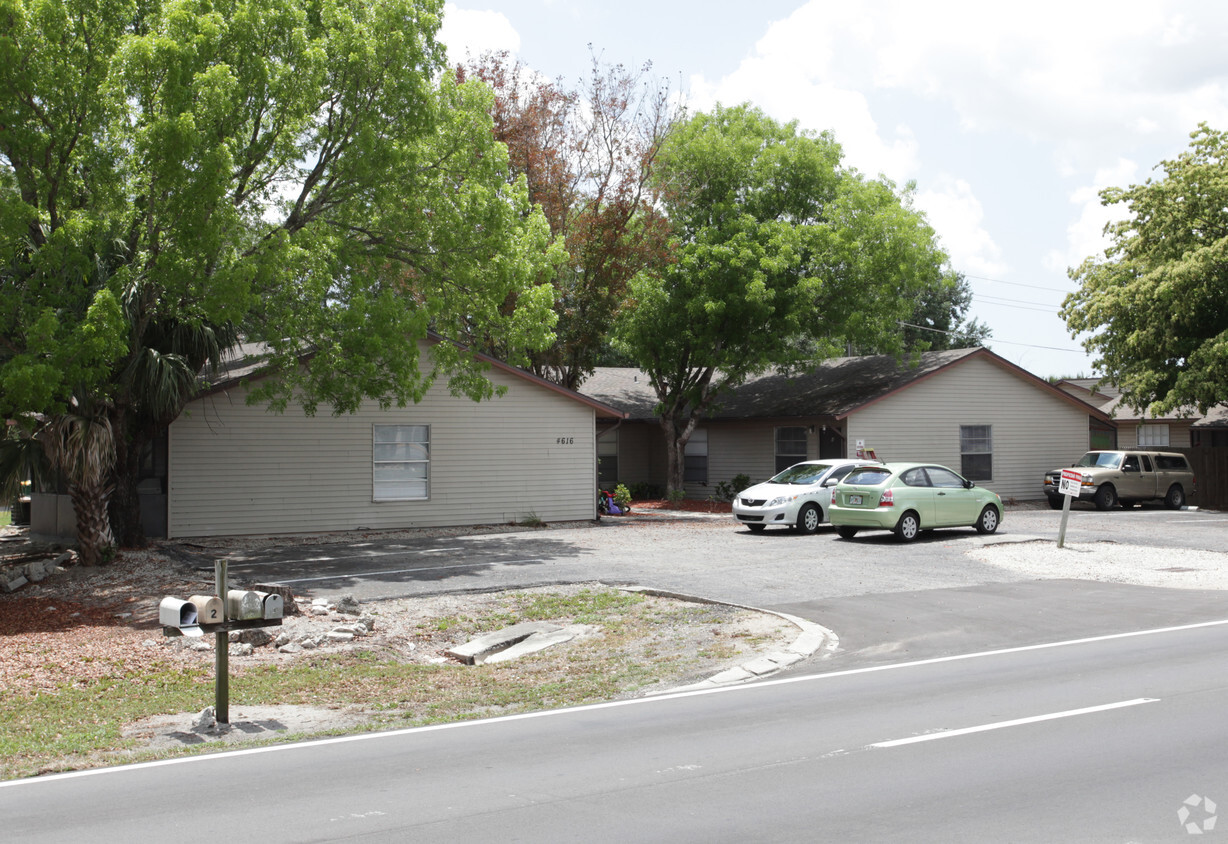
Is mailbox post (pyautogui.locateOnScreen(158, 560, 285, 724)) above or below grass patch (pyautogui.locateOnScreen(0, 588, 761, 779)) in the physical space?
above

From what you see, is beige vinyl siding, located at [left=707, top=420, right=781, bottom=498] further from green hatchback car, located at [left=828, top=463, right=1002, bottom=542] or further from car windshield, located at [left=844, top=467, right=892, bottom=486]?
car windshield, located at [left=844, top=467, right=892, bottom=486]

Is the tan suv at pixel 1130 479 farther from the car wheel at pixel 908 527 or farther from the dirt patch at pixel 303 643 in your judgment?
the dirt patch at pixel 303 643

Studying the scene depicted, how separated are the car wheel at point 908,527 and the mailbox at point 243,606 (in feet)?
48.7

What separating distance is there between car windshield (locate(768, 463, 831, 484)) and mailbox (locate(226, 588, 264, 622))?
1681 cm

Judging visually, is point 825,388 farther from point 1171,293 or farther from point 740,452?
point 1171,293

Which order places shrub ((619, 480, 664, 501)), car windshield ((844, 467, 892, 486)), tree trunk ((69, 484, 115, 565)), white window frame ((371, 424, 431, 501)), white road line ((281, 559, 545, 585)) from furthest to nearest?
1. shrub ((619, 480, 664, 501))
2. white window frame ((371, 424, 431, 501))
3. car windshield ((844, 467, 892, 486))
4. tree trunk ((69, 484, 115, 565))
5. white road line ((281, 559, 545, 585))

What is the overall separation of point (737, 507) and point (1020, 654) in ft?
43.1

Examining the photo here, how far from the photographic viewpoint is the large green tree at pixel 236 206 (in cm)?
1511

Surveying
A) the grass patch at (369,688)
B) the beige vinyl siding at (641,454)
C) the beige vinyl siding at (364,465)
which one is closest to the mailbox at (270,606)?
the grass patch at (369,688)

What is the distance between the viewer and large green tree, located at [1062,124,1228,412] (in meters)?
30.0

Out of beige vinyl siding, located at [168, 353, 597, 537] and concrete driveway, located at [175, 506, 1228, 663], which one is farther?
beige vinyl siding, located at [168, 353, 597, 537]

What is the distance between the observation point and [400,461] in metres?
24.9

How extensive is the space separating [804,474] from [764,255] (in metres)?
7.82

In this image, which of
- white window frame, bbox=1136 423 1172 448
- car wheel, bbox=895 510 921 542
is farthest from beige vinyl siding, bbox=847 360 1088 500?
car wheel, bbox=895 510 921 542
